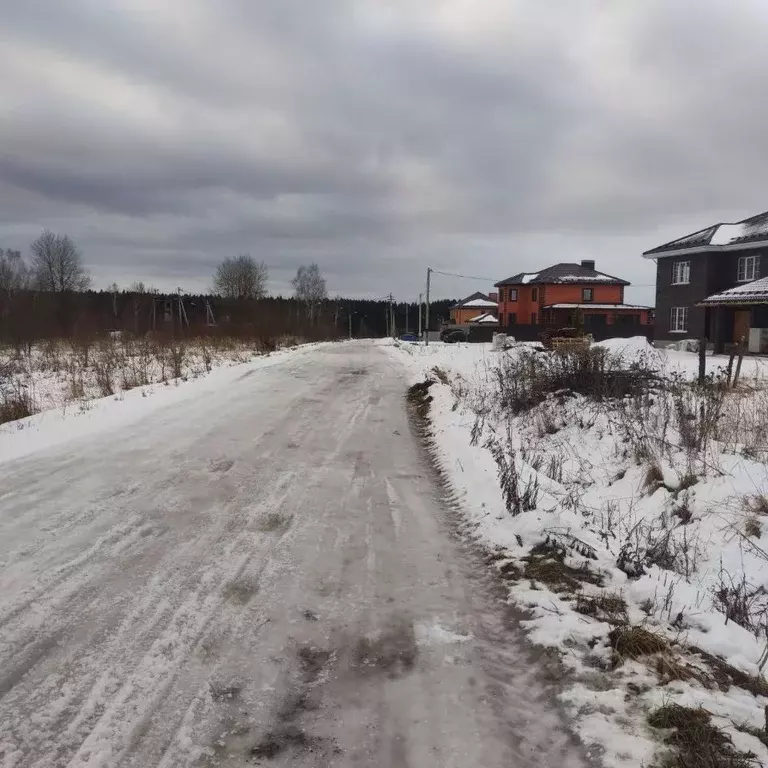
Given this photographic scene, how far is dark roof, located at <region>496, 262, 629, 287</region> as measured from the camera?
53719 mm

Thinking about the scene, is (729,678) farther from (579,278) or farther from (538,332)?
(579,278)

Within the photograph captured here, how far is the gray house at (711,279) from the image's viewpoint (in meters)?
27.7

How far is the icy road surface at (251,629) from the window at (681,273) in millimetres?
29871

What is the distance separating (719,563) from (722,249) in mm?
29571

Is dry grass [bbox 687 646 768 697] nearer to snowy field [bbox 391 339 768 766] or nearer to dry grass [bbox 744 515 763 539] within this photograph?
snowy field [bbox 391 339 768 766]

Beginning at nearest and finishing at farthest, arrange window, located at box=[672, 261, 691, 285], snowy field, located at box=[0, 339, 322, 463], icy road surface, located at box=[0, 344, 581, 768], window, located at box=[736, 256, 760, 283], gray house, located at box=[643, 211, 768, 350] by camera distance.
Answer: icy road surface, located at box=[0, 344, 581, 768] → snowy field, located at box=[0, 339, 322, 463] → gray house, located at box=[643, 211, 768, 350] → window, located at box=[736, 256, 760, 283] → window, located at box=[672, 261, 691, 285]

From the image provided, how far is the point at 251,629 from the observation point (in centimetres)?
350

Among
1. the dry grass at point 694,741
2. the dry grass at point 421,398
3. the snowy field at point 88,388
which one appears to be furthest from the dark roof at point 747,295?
the dry grass at point 694,741

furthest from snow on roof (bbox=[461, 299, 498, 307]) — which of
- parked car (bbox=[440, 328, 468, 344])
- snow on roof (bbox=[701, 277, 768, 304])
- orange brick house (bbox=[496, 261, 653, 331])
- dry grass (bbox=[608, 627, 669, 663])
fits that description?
dry grass (bbox=[608, 627, 669, 663])

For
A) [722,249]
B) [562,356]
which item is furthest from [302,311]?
[562,356]

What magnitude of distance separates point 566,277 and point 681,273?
898 inches

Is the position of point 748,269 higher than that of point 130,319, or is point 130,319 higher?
point 748,269

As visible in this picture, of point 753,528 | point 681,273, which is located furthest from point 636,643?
point 681,273

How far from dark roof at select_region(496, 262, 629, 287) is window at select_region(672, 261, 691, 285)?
2159 cm
